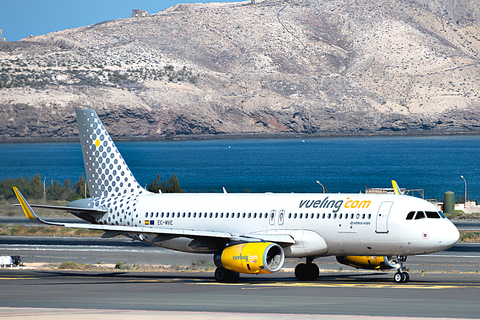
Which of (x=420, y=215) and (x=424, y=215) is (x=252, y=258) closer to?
(x=420, y=215)

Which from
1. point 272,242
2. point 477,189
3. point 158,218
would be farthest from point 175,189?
point 477,189

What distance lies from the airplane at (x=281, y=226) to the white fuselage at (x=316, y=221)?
0.16 feet

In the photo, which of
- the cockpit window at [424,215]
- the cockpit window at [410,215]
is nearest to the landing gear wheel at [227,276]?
the cockpit window at [410,215]

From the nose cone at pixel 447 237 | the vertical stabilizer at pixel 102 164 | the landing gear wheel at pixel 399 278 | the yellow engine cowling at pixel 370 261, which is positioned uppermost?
the vertical stabilizer at pixel 102 164

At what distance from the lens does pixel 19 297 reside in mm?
30469

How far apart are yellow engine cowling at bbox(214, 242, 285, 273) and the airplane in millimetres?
48

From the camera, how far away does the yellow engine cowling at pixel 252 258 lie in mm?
34938

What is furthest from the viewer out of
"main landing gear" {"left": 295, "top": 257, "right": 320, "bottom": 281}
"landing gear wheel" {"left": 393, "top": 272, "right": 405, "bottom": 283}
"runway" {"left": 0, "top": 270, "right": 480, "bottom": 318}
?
"main landing gear" {"left": 295, "top": 257, "right": 320, "bottom": 281}

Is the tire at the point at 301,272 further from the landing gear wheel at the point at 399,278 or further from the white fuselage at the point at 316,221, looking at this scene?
the landing gear wheel at the point at 399,278

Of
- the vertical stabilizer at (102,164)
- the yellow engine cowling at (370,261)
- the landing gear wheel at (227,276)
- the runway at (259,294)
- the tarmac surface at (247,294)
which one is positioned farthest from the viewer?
the vertical stabilizer at (102,164)

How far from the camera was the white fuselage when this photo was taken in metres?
34.8

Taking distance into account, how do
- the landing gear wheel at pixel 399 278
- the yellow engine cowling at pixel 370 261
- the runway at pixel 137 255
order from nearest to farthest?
the landing gear wheel at pixel 399 278 < the yellow engine cowling at pixel 370 261 < the runway at pixel 137 255

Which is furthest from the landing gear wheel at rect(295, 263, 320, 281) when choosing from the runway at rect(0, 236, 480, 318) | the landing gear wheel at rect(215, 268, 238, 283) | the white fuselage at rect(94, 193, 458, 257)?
the landing gear wheel at rect(215, 268, 238, 283)

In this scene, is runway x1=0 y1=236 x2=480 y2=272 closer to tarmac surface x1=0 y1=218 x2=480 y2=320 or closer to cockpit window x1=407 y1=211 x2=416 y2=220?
tarmac surface x1=0 y1=218 x2=480 y2=320
